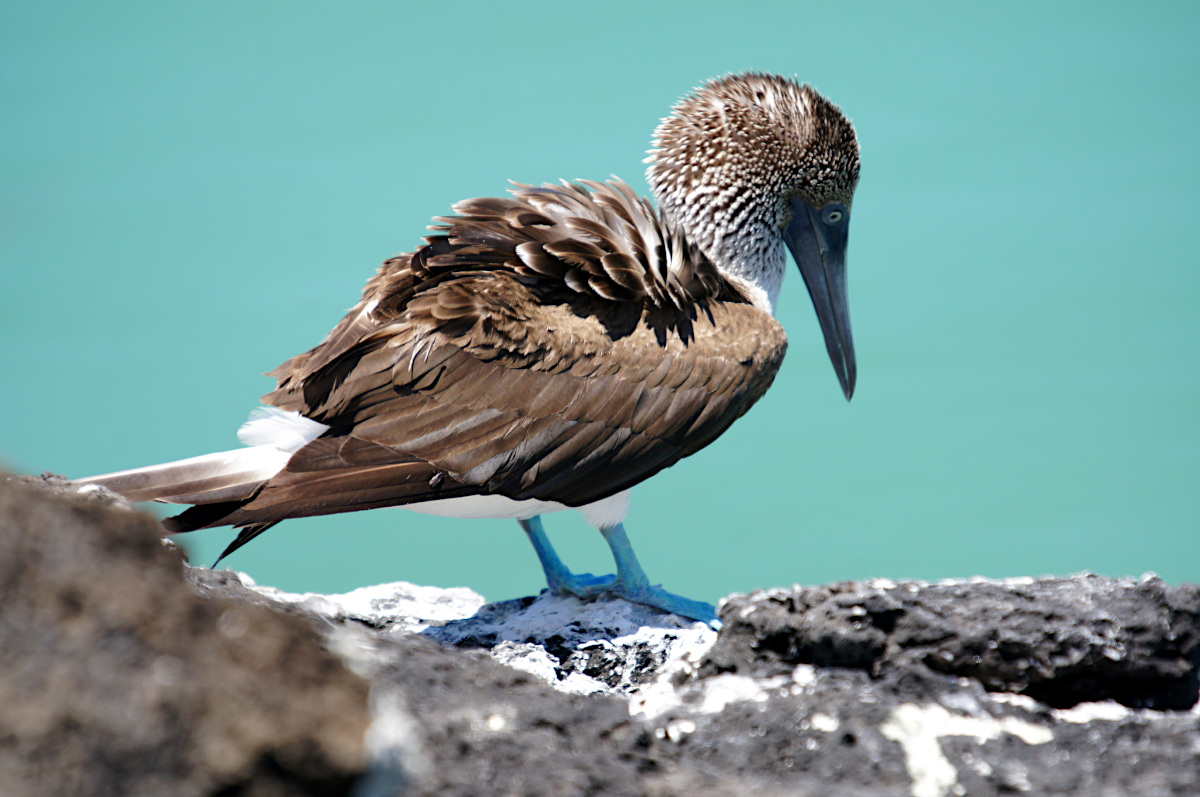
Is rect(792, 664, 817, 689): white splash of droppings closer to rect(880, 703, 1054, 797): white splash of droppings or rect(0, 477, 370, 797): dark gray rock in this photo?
rect(880, 703, 1054, 797): white splash of droppings

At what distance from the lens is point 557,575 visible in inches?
209

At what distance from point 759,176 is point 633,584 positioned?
2305 millimetres

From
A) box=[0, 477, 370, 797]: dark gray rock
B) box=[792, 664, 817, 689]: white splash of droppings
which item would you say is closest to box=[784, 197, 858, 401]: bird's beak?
box=[792, 664, 817, 689]: white splash of droppings

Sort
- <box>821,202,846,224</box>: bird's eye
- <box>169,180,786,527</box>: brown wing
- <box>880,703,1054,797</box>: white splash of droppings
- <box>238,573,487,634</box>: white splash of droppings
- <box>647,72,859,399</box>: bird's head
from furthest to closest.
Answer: <box>821,202,846,224</box>: bird's eye
<box>647,72,859,399</box>: bird's head
<box>238,573,487,634</box>: white splash of droppings
<box>169,180,786,527</box>: brown wing
<box>880,703,1054,797</box>: white splash of droppings

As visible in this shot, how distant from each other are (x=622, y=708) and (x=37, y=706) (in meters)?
1.50

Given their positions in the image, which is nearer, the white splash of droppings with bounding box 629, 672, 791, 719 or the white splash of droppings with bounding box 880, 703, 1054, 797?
the white splash of droppings with bounding box 880, 703, 1054, 797

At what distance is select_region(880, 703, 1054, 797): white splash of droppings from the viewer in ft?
8.22

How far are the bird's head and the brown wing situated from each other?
70 centimetres

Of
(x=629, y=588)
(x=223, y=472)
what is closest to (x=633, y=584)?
(x=629, y=588)

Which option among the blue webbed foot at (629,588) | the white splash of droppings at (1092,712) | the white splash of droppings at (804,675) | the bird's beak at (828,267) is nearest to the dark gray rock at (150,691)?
the white splash of droppings at (804,675)

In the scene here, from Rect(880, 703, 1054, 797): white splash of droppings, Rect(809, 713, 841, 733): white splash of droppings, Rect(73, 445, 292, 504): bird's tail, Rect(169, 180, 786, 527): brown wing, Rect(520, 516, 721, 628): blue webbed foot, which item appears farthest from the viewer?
Rect(520, 516, 721, 628): blue webbed foot

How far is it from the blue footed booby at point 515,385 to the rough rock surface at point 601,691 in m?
0.60

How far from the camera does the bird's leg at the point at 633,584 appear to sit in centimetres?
490

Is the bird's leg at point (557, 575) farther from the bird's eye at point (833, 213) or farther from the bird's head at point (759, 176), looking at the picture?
the bird's eye at point (833, 213)
